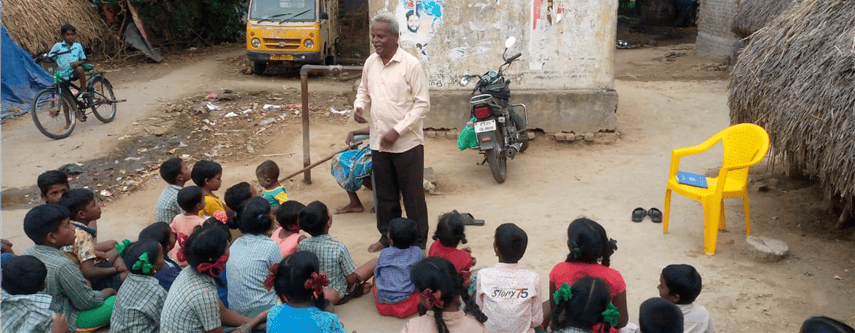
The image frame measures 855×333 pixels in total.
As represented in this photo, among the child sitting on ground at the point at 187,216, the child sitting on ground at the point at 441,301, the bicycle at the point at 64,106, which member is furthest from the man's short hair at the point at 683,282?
the bicycle at the point at 64,106

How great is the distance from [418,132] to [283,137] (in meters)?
4.09

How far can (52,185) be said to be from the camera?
467cm

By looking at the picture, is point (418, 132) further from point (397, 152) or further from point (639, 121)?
point (639, 121)

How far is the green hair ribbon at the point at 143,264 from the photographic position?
3.45 meters

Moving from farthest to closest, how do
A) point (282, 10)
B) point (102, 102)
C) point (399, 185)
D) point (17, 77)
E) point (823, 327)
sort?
1. point (282, 10)
2. point (17, 77)
3. point (102, 102)
4. point (399, 185)
5. point (823, 327)

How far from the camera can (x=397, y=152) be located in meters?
4.73

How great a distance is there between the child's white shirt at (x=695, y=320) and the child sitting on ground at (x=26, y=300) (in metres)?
2.96

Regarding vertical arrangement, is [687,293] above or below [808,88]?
below

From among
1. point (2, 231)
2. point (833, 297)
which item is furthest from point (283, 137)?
point (833, 297)

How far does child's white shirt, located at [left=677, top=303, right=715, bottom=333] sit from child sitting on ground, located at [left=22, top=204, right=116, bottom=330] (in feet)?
10.2

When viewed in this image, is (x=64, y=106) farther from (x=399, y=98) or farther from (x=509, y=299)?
(x=509, y=299)

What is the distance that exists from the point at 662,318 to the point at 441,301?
901mm

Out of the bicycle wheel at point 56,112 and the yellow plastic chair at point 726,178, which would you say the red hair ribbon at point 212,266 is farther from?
the bicycle wheel at point 56,112

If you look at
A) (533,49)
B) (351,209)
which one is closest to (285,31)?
(533,49)
